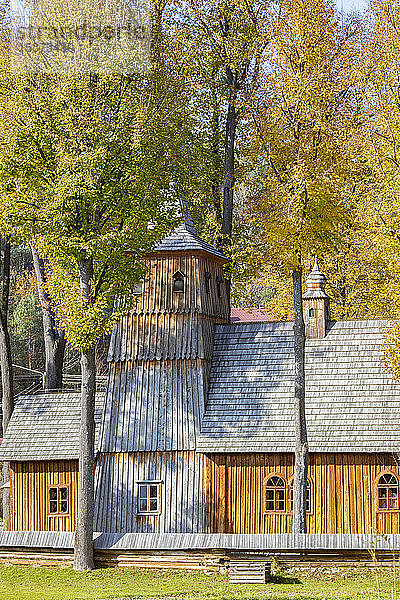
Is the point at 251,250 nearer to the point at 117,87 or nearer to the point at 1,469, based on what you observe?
the point at 117,87

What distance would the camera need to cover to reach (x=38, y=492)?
2728 cm

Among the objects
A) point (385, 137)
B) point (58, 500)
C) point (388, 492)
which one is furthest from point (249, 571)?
point (385, 137)

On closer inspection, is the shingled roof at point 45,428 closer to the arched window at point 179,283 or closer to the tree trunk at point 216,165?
the arched window at point 179,283

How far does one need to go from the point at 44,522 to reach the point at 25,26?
14521 millimetres

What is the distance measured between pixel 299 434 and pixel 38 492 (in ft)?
28.2

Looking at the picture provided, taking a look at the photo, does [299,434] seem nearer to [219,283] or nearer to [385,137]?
[219,283]

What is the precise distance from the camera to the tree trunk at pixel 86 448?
2336 centimetres

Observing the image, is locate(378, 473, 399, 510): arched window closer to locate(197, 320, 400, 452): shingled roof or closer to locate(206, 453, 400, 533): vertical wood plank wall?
locate(206, 453, 400, 533): vertical wood plank wall

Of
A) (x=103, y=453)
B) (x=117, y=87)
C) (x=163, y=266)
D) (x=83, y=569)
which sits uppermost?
(x=117, y=87)

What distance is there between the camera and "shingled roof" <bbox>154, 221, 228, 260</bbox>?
2762 centimetres

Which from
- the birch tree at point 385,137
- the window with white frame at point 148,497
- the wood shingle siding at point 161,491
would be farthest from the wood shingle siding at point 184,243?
the window with white frame at point 148,497

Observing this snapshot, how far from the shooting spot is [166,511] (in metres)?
26.0

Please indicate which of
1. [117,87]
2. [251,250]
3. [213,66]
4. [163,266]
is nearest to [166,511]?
[163,266]

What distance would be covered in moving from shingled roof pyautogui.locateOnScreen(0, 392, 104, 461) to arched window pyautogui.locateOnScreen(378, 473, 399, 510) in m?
8.64
